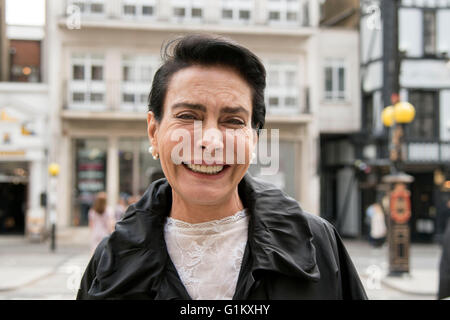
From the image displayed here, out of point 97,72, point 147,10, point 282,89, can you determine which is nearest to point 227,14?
point 147,10

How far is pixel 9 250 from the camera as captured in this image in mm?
16797

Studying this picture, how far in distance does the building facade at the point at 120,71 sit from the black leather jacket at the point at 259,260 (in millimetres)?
17999

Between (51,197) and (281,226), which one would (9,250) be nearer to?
(51,197)

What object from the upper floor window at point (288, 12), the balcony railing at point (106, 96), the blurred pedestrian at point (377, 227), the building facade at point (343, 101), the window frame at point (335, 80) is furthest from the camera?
the window frame at point (335, 80)

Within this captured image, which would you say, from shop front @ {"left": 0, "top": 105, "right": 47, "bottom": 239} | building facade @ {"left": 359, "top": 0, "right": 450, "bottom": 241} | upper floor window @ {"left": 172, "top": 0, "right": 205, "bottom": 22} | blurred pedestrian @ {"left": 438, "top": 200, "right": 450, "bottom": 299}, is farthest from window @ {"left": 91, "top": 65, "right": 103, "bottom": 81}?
blurred pedestrian @ {"left": 438, "top": 200, "right": 450, "bottom": 299}

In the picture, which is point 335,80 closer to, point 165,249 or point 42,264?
point 42,264

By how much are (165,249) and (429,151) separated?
66.1 ft

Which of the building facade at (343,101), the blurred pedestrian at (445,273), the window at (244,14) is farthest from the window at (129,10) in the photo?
the blurred pedestrian at (445,273)

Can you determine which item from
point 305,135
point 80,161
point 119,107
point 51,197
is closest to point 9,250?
point 51,197

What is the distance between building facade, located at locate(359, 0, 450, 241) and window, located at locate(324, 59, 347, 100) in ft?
3.72

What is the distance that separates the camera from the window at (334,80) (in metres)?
21.9

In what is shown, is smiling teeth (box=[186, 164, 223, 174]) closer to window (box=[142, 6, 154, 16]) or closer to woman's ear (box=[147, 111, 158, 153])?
woman's ear (box=[147, 111, 158, 153])

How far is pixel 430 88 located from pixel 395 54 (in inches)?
390

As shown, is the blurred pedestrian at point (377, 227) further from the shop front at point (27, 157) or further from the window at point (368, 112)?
the shop front at point (27, 157)
